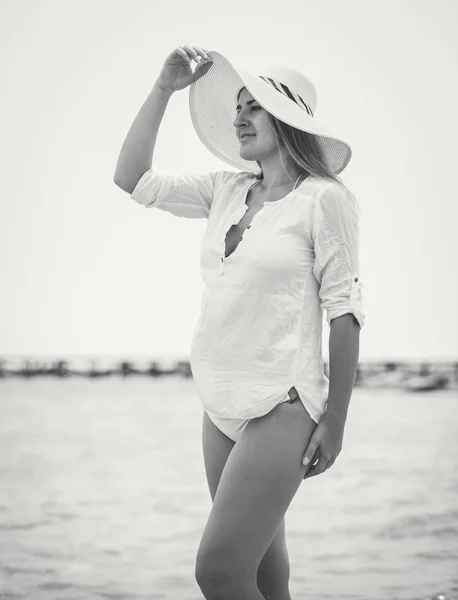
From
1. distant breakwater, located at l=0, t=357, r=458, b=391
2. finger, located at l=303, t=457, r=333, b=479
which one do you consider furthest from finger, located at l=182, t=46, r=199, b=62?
distant breakwater, located at l=0, t=357, r=458, b=391

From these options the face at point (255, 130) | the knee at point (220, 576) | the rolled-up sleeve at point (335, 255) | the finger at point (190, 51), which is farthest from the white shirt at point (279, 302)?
the finger at point (190, 51)

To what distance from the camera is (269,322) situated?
1.42 meters

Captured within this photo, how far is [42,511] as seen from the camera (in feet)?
13.1

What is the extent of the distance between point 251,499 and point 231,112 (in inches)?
31.4

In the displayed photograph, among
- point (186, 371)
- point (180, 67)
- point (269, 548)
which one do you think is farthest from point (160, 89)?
point (186, 371)

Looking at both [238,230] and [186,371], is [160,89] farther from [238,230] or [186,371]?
[186,371]

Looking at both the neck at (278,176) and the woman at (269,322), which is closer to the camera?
the woman at (269,322)

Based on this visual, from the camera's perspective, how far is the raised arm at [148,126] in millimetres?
1580

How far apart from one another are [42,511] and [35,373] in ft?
50.1

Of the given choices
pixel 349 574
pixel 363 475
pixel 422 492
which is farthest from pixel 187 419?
pixel 349 574

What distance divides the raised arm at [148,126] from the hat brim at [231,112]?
0.28 ft

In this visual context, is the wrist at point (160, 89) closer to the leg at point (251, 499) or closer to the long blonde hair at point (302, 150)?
the long blonde hair at point (302, 150)

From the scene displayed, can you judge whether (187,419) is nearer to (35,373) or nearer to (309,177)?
(309,177)

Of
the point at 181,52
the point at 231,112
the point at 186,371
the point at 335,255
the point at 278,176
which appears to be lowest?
the point at 186,371
